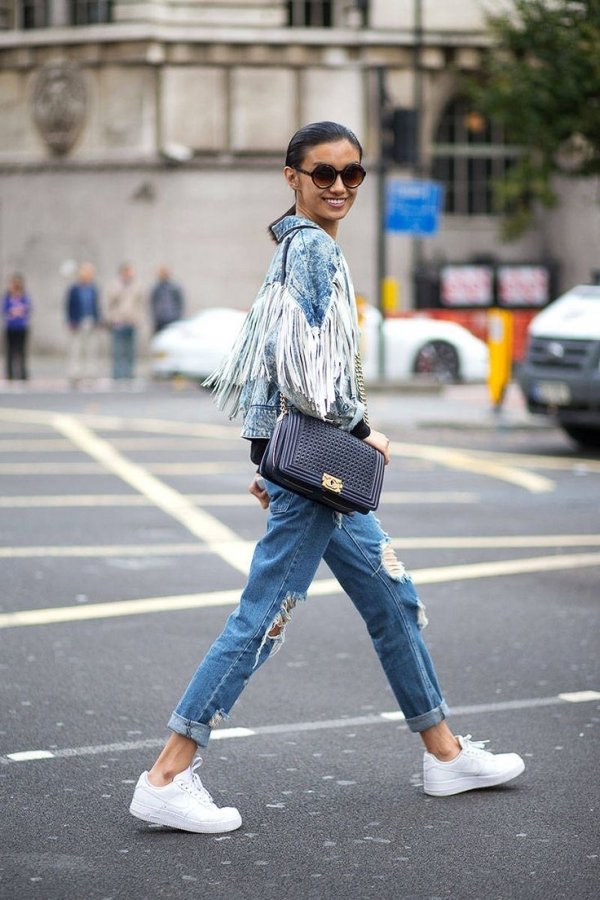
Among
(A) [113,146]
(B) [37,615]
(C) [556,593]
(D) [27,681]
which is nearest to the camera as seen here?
(D) [27,681]

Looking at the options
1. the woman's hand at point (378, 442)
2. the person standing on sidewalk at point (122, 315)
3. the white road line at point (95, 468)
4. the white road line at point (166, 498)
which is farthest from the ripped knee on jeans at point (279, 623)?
the person standing on sidewalk at point (122, 315)

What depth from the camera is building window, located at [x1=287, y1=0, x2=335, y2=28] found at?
35.6 m

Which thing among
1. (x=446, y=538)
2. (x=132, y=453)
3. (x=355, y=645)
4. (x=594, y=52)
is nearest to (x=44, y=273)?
(x=594, y=52)

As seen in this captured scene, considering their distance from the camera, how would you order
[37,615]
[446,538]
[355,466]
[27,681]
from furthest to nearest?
[446,538]
[37,615]
[27,681]
[355,466]

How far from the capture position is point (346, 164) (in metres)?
4.75

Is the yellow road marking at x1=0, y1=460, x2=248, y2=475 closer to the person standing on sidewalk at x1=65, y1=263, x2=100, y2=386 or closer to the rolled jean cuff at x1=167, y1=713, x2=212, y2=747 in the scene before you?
the rolled jean cuff at x1=167, y1=713, x2=212, y2=747

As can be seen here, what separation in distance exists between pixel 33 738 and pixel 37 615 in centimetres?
224

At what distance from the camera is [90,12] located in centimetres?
3519

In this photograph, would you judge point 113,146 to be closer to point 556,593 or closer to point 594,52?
point 594,52

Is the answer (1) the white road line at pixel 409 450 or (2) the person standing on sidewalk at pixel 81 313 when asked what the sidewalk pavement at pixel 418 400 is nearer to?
(2) the person standing on sidewalk at pixel 81 313

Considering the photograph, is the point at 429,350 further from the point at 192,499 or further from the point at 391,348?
the point at 192,499

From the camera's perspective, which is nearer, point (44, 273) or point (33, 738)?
point (33, 738)

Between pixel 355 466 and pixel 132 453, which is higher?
pixel 355 466

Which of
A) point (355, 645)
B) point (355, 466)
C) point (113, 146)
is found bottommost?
point (355, 645)
